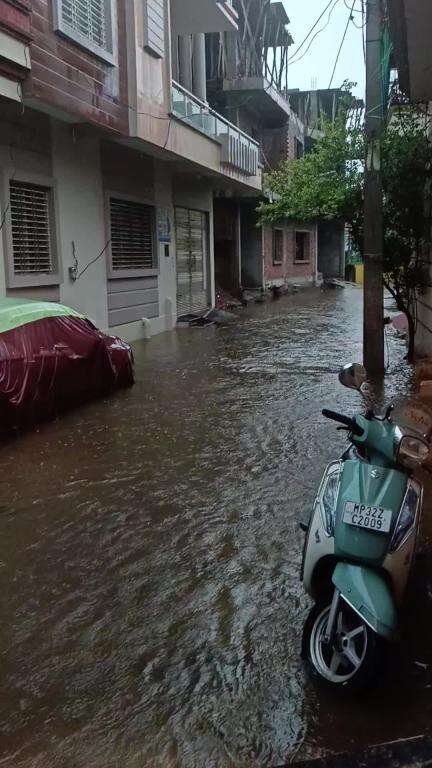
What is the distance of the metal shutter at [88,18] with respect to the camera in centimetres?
808

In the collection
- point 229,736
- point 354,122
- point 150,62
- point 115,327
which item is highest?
point 150,62

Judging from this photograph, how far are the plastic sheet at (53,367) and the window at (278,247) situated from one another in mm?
18481

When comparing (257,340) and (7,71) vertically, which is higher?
(7,71)

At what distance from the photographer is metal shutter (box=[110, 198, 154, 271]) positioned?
11.3m

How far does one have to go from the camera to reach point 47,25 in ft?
24.9

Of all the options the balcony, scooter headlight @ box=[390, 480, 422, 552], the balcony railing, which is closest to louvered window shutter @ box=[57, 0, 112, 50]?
the balcony railing

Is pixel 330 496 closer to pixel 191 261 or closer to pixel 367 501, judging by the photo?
pixel 367 501

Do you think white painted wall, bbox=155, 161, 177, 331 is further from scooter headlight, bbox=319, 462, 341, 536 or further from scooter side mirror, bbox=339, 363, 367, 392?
scooter headlight, bbox=319, 462, 341, 536

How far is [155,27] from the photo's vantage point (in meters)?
10.4

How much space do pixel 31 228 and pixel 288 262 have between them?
19.8 metres

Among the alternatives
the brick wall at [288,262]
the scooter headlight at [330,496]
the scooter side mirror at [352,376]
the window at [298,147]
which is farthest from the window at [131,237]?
the window at [298,147]

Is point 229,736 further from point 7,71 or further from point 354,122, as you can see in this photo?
point 354,122

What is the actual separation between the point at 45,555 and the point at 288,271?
Answer: 2493 centimetres

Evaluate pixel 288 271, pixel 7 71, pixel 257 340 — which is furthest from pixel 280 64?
pixel 7 71
